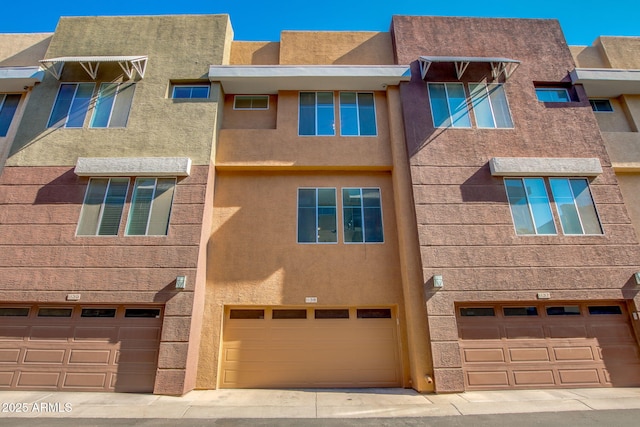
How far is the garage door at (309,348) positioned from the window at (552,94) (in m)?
8.70

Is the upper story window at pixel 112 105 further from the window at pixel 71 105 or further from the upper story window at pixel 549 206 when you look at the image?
the upper story window at pixel 549 206

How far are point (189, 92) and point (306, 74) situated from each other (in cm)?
385

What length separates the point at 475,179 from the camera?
922 centimetres

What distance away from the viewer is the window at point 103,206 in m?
8.59

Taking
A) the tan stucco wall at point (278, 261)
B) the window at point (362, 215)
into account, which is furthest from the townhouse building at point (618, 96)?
the window at point (362, 215)

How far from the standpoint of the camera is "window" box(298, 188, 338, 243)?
9.30 metres

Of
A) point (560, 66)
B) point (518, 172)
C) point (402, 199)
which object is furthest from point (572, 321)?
point (560, 66)

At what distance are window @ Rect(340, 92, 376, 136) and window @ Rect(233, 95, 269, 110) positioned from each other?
8.69 ft

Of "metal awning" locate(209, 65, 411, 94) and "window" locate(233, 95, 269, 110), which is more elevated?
"metal awning" locate(209, 65, 411, 94)

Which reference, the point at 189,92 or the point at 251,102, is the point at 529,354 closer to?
the point at 251,102

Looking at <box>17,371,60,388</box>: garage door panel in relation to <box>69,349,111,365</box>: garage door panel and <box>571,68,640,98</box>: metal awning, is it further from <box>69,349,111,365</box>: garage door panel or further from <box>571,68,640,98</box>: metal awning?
<box>571,68,640,98</box>: metal awning

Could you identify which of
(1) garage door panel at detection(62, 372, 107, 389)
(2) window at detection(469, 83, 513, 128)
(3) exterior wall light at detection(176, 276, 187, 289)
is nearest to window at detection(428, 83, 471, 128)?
(2) window at detection(469, 83, 513, 128)

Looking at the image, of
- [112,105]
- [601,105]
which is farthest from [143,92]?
[601,105]

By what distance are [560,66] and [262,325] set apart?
12.8 m
